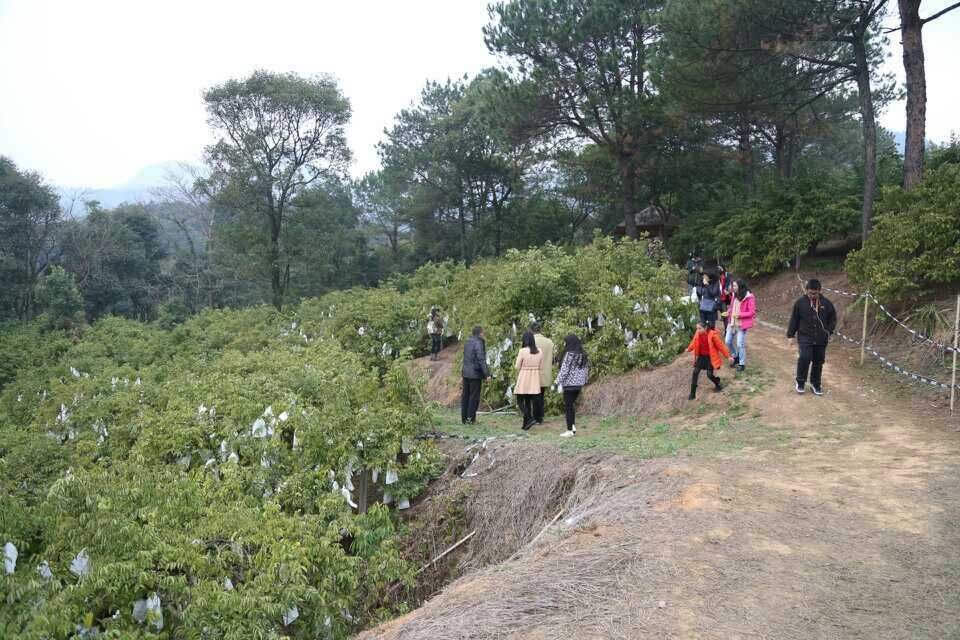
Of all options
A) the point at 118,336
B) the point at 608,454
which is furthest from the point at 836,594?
the point at 118,336

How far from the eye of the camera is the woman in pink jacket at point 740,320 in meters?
10.3

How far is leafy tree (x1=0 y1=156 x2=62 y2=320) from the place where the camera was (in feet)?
110

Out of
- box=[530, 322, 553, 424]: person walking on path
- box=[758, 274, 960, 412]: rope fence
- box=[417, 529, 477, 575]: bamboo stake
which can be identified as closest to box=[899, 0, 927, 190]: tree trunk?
box=[758, 274, 960, 412]: rope fence

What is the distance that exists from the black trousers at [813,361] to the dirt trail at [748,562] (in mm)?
2469

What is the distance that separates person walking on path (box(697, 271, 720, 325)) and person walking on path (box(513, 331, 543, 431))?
11.0ft

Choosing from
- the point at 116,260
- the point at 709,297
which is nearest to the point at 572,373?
the point at 709,297

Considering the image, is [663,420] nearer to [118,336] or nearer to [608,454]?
[608,454]

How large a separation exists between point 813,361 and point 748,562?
18.8 feet

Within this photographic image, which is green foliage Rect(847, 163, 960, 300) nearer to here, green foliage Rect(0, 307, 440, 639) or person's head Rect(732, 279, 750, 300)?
person's head Rect(732, 279, 750, 300)

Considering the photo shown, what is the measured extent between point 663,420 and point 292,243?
2672 centimetres

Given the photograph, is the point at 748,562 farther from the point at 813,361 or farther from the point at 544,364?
the point at 544,364

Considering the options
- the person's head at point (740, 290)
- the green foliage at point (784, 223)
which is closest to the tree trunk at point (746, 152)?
the green foliage at point (784, 223)

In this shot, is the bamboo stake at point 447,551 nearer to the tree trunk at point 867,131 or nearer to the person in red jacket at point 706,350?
the person in red jacket at point 706,350

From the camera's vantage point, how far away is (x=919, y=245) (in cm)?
1117
